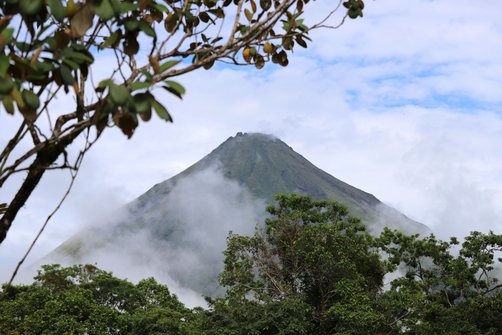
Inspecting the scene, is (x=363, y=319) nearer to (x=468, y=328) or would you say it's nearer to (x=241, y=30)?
(x=468, y=328)

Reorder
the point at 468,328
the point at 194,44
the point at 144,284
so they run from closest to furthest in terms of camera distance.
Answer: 1. the point at 194,44
2. the point at 468,328
3. the point at 144,284

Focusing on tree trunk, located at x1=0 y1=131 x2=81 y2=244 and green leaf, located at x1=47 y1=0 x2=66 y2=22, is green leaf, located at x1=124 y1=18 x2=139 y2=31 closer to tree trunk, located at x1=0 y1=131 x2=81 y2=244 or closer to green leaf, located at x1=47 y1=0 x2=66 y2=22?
green leaf, located at x1=47 y1=0 x2=66 y2=22

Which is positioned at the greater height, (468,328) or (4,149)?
(468,328)

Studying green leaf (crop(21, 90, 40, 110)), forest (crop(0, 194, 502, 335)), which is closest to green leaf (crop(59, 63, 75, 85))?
green leaf (crop(21, 90, 40, 110))

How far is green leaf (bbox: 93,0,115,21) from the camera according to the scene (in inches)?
81.1

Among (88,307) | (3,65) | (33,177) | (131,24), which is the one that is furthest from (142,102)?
(88,307)

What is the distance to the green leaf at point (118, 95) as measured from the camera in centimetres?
194

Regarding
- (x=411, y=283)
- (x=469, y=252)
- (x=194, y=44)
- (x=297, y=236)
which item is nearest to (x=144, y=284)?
(x=297, y=236)

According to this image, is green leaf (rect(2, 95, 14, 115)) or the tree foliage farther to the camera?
the tree foliage

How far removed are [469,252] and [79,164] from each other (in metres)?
29.6

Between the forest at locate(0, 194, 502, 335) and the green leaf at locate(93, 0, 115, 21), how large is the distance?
22.9 metres

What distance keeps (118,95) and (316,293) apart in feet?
89.5

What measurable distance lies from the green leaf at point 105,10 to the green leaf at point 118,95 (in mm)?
260

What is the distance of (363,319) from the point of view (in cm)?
2414
